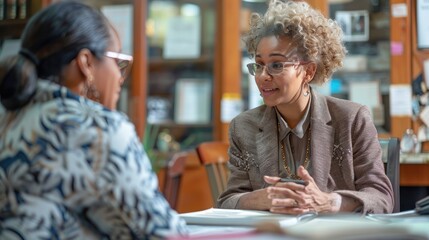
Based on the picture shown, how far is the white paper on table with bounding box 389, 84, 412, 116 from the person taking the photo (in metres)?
4.30

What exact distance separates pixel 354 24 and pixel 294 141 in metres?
2.55

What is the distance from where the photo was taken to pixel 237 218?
1782 mm

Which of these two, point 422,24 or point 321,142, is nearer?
point 321,142

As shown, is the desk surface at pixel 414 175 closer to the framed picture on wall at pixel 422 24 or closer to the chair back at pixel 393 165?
the chair back at pixel 393 165

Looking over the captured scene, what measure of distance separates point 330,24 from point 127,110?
2.93m

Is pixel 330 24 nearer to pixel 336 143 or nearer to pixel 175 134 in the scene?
pixel 336 143

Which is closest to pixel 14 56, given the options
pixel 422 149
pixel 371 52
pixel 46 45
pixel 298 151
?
pixel 46 45

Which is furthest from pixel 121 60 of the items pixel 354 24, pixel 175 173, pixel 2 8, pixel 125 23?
pixel 2 8

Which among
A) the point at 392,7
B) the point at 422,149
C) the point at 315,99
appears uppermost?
the point at 392,7

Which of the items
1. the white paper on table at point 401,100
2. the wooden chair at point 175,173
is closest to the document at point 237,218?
the wooden chair at point 175,173

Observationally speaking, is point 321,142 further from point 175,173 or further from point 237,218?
point 175,173

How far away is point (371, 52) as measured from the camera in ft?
15.4

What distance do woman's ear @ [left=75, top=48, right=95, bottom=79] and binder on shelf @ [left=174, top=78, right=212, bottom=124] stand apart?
3792 mm

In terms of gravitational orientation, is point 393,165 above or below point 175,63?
below
